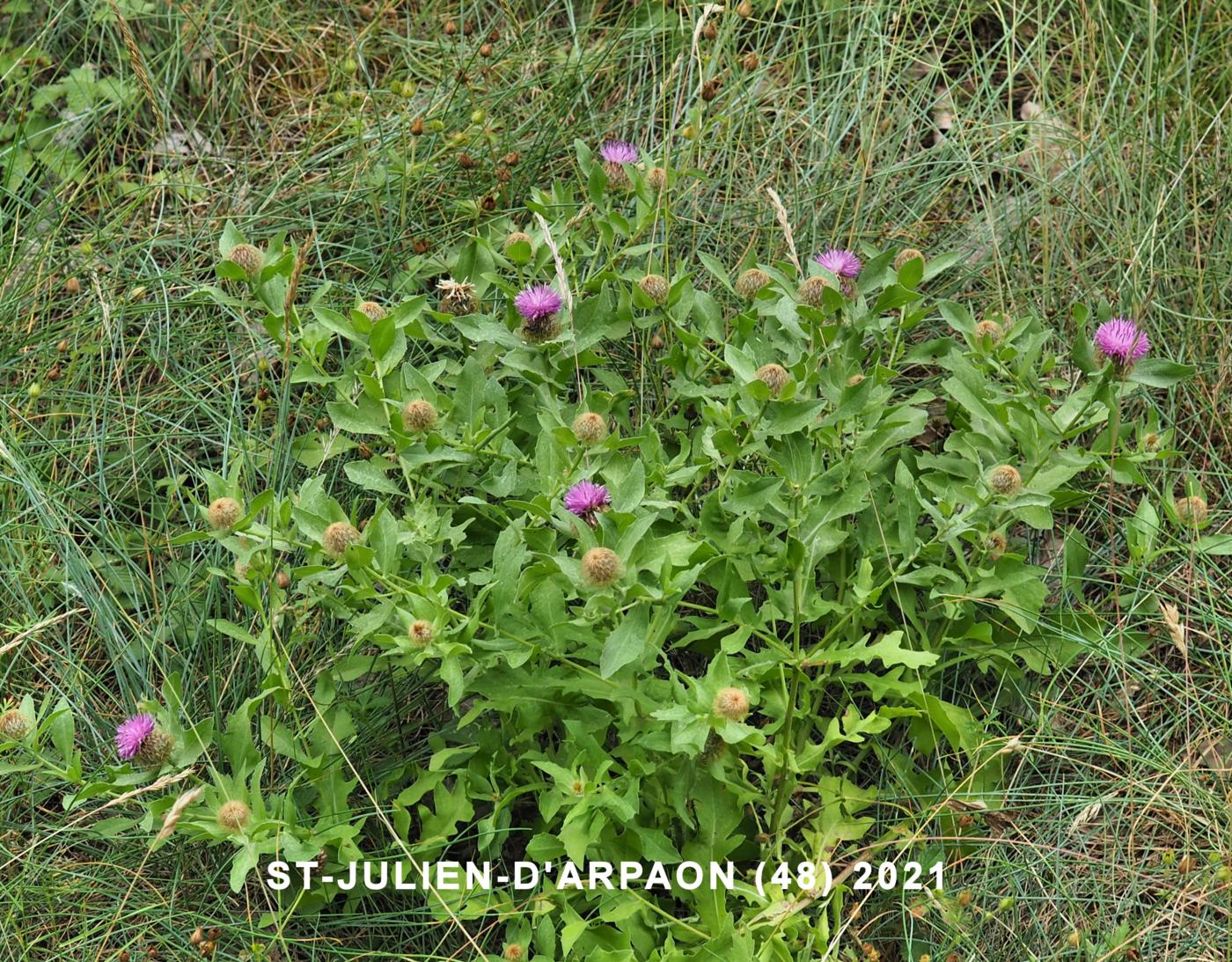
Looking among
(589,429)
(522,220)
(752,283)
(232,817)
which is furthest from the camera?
(522,220)

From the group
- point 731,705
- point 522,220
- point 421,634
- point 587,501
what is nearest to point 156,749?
point 421,634

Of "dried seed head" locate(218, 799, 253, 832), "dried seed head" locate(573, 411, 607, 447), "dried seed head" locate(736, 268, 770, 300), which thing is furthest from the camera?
"dried seed head" locate(736, 268, 770, 300)

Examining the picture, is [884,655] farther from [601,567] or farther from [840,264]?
[840,264]

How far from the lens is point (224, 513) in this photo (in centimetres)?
213

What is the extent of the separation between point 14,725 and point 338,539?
1.83ft

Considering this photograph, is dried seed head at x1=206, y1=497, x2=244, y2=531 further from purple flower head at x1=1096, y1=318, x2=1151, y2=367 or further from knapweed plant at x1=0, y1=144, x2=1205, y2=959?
purple flower head at x1=1096, y1=318, x2=1151, y2=367

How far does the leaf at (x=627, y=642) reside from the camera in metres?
1.92

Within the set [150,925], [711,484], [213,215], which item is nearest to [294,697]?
[150,925]

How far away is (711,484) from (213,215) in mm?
1431

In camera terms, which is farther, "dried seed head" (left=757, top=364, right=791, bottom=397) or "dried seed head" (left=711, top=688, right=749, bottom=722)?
"dried seed head" (left=757, top=364, right=791, bottom=397)

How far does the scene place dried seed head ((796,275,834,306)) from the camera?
Answer: 2340 millimetres

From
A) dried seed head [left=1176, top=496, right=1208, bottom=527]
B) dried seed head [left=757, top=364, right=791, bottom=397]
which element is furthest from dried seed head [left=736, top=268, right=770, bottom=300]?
dried seed head [left=1176, top=496, right=1208, bottom=527]

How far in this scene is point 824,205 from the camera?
3141 mm

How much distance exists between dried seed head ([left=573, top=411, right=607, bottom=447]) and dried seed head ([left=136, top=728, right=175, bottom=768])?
79 centimetres
